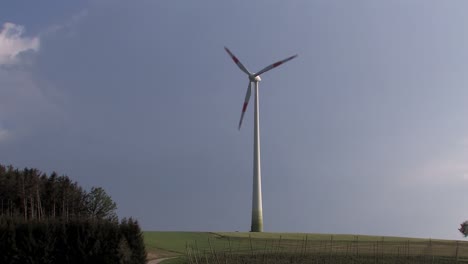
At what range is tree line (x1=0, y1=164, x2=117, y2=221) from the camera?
85.1 meters

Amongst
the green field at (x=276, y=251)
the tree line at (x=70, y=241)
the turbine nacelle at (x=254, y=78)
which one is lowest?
the green field at (x=276, y=251)

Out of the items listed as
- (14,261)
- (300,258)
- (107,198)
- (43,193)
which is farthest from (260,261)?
(107,198)

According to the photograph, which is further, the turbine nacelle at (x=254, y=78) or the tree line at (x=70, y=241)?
the turbine nacelle at (x=254, y=78)

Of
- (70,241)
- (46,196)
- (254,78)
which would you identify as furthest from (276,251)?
(46,196)

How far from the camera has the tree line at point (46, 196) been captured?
85.1 meters

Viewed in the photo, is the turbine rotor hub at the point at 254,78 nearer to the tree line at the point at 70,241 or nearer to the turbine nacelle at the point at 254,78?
the turbine nacelle at the point at 254,78

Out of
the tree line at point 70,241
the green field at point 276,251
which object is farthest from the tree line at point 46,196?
the tree line at point 70,241

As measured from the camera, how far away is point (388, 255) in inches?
1975

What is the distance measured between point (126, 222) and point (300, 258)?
43.6ft

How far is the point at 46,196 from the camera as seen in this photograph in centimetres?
9144

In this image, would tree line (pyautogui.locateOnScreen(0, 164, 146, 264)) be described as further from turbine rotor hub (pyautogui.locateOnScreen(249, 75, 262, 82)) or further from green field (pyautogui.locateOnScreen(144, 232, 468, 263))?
turbine rotor hub (pyautogui.locateOnScreen(249, 75, 262, 82))

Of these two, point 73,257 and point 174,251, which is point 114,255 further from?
point 174,251

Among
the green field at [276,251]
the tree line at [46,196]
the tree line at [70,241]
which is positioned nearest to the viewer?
the tree line at [70,241]

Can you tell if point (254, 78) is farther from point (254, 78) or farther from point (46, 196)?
point (46, 196)
